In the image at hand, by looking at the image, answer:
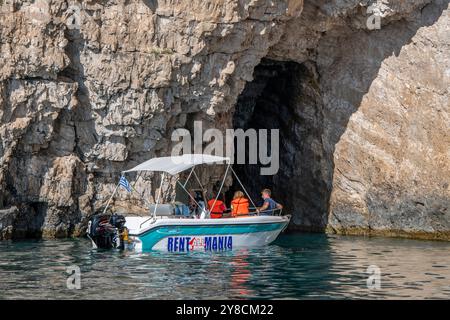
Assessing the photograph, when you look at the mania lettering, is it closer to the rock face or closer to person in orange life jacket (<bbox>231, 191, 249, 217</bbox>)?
person in orange life jacket (<bbox>231, 191, 249, 217</bbox>)

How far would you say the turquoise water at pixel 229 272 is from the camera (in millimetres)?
16859

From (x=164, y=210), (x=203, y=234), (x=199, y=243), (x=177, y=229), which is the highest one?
(x=164, y=210)

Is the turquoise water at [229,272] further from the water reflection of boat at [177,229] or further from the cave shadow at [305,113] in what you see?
the cave shadow at [305,113]

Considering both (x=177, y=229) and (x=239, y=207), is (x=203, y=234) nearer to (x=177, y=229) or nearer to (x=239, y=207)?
(x=177, y=229)

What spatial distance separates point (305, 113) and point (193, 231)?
8988mm

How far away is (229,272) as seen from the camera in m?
19.4

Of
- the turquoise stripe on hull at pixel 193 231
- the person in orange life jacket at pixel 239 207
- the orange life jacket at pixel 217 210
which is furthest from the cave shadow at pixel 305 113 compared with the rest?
the turquoise stripe on hull at pixel 193 231

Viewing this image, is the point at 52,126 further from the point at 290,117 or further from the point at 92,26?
the point at 290,117

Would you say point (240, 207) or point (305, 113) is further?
point (305, 113)

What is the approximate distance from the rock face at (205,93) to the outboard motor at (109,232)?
3099 millimetres

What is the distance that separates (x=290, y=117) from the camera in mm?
31359

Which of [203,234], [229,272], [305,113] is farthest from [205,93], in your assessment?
[229,272]

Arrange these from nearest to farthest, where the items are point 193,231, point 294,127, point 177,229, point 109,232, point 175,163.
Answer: point 109,232, point 177,229, point 193,231, point 175,163, point 294,127
